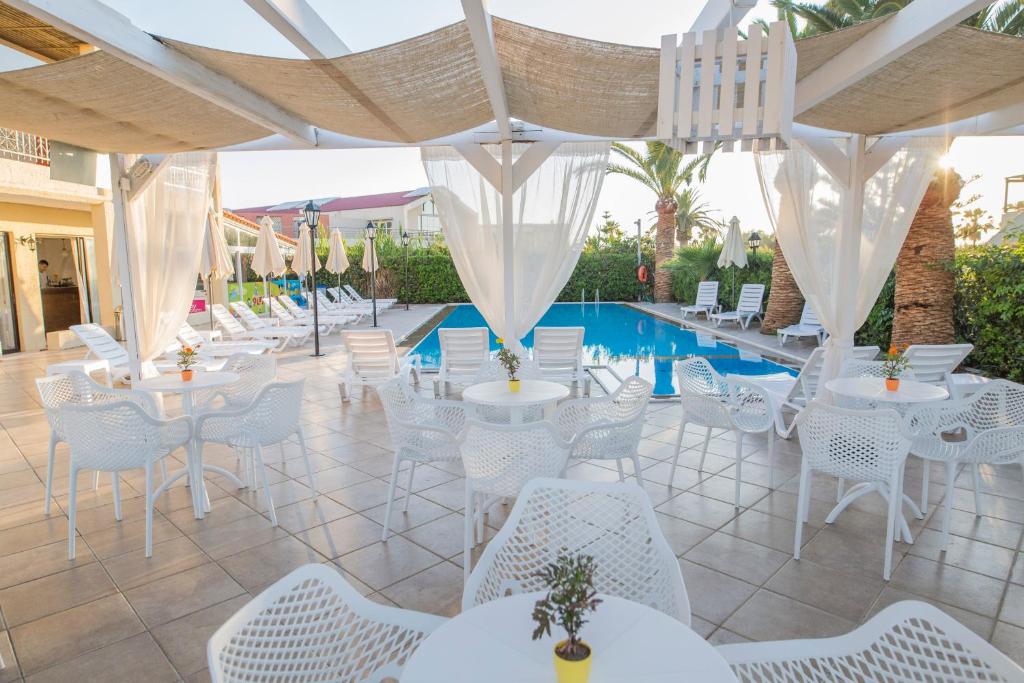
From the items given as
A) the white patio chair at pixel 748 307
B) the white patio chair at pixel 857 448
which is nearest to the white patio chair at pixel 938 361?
the white patio chair at pixel 857 448

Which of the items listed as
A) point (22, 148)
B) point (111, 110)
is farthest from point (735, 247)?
point (22, 148)

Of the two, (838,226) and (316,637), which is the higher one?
(838,226)

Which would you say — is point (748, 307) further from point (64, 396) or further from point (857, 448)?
point (64, 396)

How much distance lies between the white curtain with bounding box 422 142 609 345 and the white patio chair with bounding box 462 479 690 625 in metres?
3.28

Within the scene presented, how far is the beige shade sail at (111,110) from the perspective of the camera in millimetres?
3340

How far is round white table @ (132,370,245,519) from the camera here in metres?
3.65

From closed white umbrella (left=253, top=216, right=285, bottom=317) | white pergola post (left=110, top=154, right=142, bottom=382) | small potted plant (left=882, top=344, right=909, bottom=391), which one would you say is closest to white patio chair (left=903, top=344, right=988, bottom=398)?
small potted plant (left=882, top=344, right=909, bottom=391)

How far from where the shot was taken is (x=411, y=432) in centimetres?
358

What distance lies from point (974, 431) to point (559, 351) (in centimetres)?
386

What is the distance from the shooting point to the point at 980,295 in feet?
20.5

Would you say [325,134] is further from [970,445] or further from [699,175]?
[699,175]

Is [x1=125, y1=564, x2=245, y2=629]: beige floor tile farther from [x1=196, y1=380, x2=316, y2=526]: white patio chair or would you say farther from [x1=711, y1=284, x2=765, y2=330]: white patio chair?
[x1=711, y1=284, x2=765, y2=330]: white patio chair

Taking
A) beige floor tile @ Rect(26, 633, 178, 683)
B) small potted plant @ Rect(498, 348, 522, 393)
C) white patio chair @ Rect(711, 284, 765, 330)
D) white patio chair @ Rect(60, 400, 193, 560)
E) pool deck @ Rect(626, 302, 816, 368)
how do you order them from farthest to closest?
white patio chair @ Rect(711, 284, 765, 330), pool deck @ Rect(626, 302, 816, 368), small potted plant @ Rect(498, 348, 522, 393), white patio chair @ Rect(60, 400, 193, 560), beige floor tile @ Rect(26, 633, 178, 683)

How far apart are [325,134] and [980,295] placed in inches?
268
